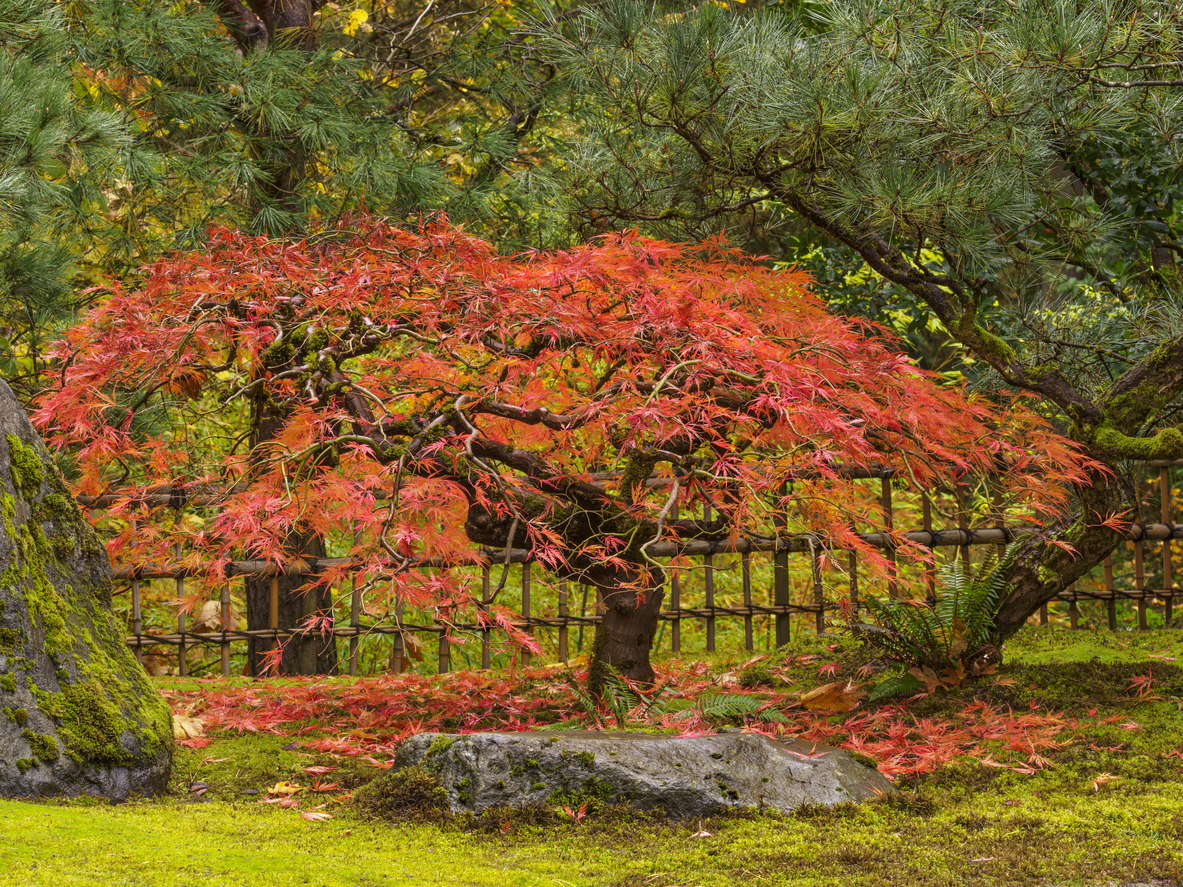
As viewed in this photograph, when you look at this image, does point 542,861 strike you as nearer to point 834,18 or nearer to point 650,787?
point 650,787

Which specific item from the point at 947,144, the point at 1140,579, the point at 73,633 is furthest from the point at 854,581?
the point at 73,633

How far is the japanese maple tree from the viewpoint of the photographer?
308cm

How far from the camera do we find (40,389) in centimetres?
463

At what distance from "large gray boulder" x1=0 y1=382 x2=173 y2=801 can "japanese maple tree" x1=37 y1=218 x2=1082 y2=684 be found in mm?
336

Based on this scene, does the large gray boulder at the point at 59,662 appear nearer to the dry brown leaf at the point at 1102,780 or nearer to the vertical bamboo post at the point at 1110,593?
the dry brown leaf at the point at 1102,780

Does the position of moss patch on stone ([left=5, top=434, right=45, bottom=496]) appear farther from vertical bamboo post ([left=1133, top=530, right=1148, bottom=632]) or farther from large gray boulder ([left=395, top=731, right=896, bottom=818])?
vertical bamboo post ([left=1133, top=530, right=1148, bottom=632])

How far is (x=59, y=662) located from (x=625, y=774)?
152 cm

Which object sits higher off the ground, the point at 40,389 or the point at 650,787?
the point at 40,389

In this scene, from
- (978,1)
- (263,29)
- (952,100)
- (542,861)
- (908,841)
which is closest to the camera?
(542,861)

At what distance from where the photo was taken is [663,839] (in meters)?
2.44

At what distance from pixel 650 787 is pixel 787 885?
0.56m

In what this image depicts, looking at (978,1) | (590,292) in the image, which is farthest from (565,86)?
(590,292)

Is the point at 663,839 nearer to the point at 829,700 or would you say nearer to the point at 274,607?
the point at 829,700

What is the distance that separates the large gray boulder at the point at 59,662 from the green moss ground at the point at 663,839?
0.14 meters
